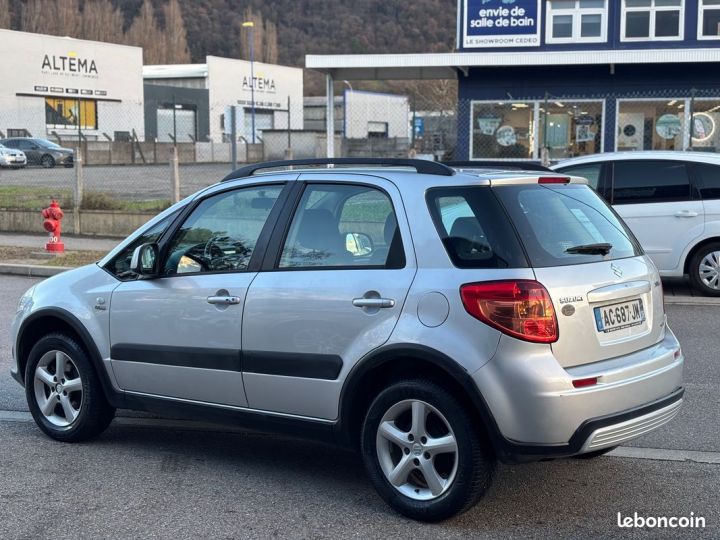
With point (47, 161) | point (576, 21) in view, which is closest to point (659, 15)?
point (576, 21)

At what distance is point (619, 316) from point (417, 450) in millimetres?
1153

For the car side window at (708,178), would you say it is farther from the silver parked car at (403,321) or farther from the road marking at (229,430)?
the silver parked car at (403,321)

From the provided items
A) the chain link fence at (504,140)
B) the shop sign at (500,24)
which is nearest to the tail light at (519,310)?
the chain link fence at (504,140)

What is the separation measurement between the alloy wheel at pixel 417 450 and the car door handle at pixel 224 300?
1.04 metres

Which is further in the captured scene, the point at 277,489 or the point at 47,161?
the point at 47,161

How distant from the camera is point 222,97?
64688 millimetres

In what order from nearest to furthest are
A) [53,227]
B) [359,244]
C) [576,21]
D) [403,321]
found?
[403,321]
[359,244]
[53,227]
[576,21]

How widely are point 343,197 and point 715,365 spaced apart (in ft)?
14.1

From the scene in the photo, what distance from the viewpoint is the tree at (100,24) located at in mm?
99688

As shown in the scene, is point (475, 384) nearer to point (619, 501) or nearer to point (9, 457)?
point (619, 501)

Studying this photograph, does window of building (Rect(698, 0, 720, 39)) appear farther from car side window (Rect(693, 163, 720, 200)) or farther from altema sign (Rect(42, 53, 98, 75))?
altema sign (Rect(42, 53, 98, 75))

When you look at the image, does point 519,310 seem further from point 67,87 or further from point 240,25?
point 240,25

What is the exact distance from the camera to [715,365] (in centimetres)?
748

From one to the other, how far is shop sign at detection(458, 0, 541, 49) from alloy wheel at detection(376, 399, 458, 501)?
61.1 ft
